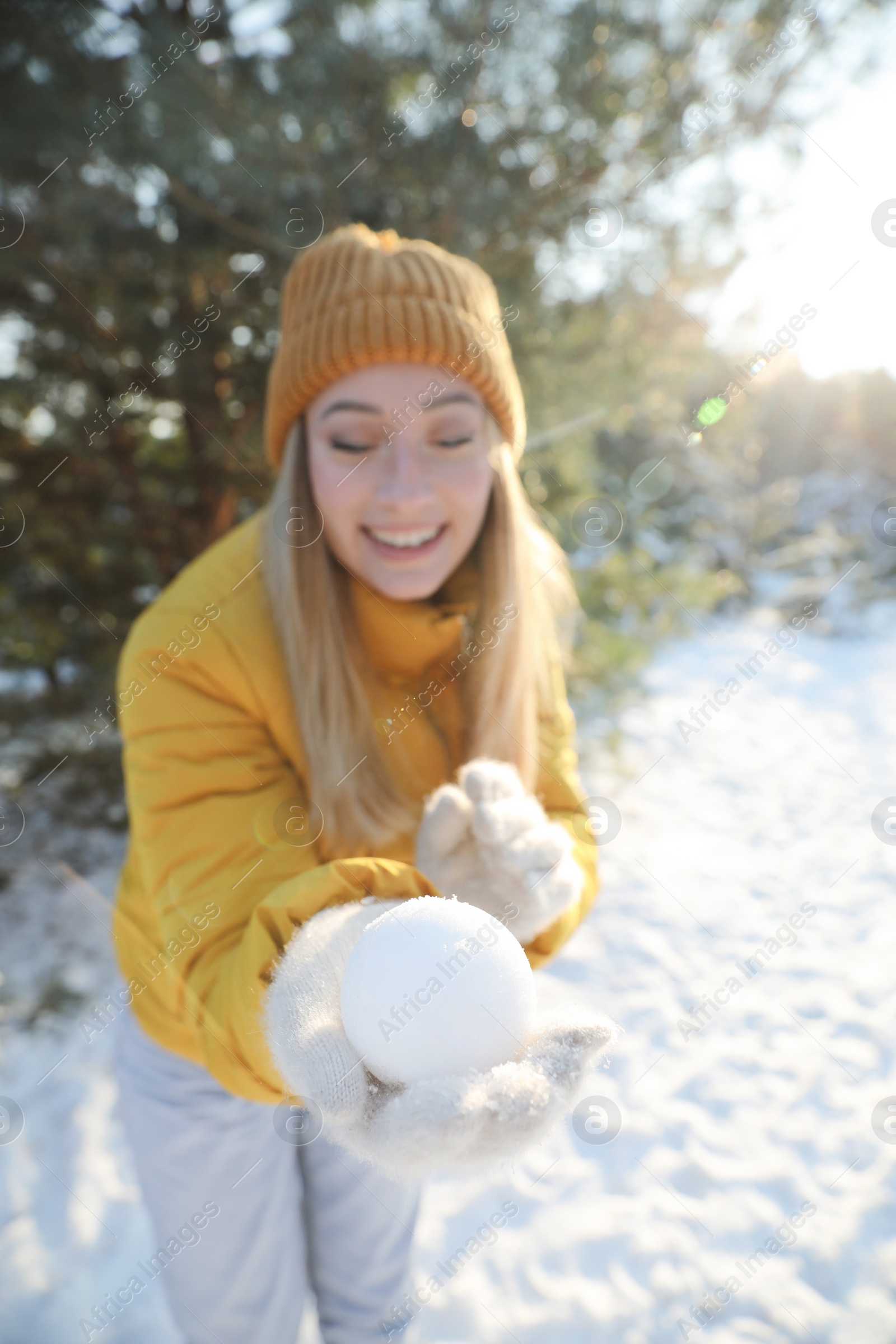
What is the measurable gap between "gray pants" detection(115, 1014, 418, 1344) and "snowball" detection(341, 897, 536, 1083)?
33.1 inches

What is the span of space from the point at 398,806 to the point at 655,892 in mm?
2854

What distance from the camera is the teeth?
56.1 inches

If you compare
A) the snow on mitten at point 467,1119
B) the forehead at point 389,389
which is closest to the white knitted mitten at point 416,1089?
the snow on mitten at point 467,1119

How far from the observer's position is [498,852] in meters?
1.14

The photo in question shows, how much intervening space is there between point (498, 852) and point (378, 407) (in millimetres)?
907

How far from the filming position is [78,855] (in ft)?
11.2

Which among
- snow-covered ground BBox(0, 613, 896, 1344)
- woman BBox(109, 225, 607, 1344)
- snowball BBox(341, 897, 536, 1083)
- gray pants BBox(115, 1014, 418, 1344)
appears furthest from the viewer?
snow-covered ground BBox(0, 613, 896, 1344)

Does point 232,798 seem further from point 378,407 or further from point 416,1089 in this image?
point 378,407

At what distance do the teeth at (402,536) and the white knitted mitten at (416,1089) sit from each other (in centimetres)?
83

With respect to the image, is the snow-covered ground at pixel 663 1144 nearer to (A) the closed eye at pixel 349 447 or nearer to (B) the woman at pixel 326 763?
(B) the woman at pixel 326 763

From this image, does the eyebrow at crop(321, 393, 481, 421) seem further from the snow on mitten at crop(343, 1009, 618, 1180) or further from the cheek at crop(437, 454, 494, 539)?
the snow on mitten at crop(343, 1009, 618, 1180)

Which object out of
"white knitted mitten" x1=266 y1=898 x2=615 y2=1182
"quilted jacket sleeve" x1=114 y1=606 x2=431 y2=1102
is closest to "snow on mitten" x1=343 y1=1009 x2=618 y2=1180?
"white knitted mitten" x1=266 y1=898 x2=615 y2=1182

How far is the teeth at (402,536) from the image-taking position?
1.43 m

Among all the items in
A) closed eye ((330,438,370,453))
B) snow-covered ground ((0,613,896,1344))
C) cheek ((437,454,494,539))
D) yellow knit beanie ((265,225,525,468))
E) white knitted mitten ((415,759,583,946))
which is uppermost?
yellow knit beanie ((265,225,525,468))
